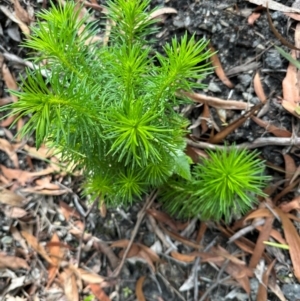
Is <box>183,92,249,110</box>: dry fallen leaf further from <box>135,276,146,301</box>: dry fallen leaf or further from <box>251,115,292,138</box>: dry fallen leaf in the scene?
<box>135,276,146,301</box>: dry fallen leaf

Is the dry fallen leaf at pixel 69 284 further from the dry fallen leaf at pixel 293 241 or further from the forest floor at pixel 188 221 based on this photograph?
the dry fallen leaf at pixel 293 241

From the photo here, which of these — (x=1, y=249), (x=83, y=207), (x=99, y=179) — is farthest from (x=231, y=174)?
(x=1, y=249)

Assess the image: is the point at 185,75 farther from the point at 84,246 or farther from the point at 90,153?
the point at 84,246

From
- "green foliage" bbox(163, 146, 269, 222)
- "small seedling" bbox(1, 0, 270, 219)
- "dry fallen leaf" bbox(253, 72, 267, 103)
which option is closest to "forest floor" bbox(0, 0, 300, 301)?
"dry fallen leaf" bbox(253, 72, 267, 103)

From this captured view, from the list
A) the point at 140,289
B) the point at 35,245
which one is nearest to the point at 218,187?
the point at 140,289

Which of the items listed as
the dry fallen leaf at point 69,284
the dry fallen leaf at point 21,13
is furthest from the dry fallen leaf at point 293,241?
the dry fallen leaf at point 21,13

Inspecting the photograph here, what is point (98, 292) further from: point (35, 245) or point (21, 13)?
point (21, 13)

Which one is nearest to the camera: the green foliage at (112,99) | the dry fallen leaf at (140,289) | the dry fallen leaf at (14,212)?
the green foliage at (112,99)
